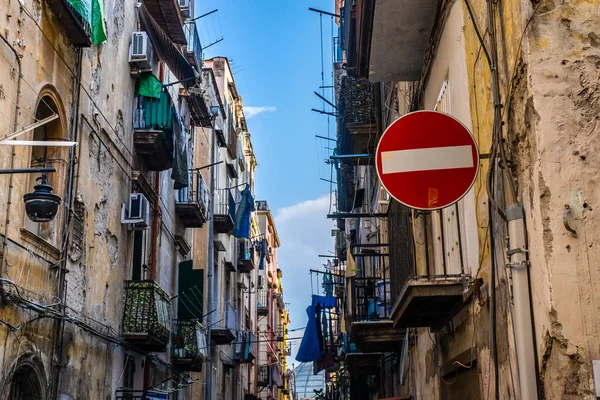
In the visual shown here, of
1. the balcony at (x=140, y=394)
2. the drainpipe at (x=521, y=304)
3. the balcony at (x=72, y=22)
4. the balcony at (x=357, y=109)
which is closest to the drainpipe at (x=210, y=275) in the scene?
the balcony at (x=140, y=394)

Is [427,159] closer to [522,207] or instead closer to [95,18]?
[522,207]

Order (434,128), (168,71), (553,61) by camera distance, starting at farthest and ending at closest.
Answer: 1. (168,71)
2. (434,128)
3. (553,61)

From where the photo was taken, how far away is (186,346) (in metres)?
19.4

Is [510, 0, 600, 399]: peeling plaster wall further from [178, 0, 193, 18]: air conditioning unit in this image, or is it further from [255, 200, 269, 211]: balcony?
[255, 200, 269, 211]: balcony

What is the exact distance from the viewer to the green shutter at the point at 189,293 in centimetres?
2061

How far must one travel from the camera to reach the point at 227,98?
3472cm

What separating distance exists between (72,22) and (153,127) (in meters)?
5.34

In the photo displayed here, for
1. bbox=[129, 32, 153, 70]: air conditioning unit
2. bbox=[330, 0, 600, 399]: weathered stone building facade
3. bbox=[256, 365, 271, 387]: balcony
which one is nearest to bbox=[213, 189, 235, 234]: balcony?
bbox=[129, 32, 153, 70]: air conditioning unit

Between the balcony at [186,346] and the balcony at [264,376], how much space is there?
2574 cm

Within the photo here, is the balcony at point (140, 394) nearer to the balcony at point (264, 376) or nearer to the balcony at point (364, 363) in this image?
the balcony at point (364, 363)

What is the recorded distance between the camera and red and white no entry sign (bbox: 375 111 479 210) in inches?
208

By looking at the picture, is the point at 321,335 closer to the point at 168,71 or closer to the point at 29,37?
the point at 168,71

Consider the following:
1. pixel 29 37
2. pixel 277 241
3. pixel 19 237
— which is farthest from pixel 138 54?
pixel 277 241

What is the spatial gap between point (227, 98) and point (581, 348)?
31483mm
